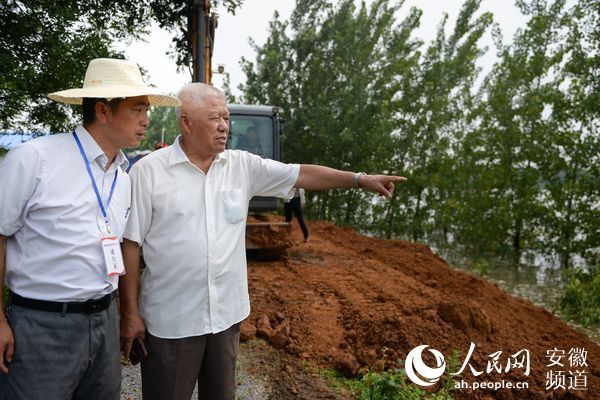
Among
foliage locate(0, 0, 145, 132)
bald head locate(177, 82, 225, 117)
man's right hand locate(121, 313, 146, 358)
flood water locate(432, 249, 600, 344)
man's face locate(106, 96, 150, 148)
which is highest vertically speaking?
foliage locate(0, 0, 145, 132)

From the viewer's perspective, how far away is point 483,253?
15.4 m

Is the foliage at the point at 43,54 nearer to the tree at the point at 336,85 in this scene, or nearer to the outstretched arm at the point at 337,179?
the outstretched arm at the point at 337,179

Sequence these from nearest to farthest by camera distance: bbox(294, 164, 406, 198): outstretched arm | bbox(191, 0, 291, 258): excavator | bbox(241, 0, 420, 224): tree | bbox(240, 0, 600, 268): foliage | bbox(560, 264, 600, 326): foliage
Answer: bbox(294, 164, 406, 198): outstretched arm < bbox(560, 264, 600, 326): foliage < bbox(191, 0, 291, 258): excavator < bbox(240, 0, 600, 268): foliage < bbox(241, 0, 420, 224): tree

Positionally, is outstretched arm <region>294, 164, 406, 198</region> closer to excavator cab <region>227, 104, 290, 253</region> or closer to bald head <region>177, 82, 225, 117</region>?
bald head <region>177, 82, 225, 117</region>

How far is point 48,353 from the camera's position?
192 cm

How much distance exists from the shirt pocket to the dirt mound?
2.37 metres

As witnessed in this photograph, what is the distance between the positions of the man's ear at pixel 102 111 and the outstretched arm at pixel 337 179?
1015 mm

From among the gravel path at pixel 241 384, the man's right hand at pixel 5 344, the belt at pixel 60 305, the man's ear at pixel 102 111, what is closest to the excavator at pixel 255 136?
the gravel path at pixel 241 384

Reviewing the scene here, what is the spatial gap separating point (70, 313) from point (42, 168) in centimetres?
55

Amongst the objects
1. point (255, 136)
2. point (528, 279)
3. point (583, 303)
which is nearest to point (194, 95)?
point (255, 136)

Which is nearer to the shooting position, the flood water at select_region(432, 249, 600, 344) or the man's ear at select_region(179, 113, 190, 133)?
the man's ear at select_region(179, 113, 190, 133)

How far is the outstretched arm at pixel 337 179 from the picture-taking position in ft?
8.99

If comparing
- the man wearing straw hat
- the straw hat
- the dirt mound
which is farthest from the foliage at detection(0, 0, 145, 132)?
the dirt mound

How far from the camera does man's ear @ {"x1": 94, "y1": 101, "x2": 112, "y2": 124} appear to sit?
2.16 metres
